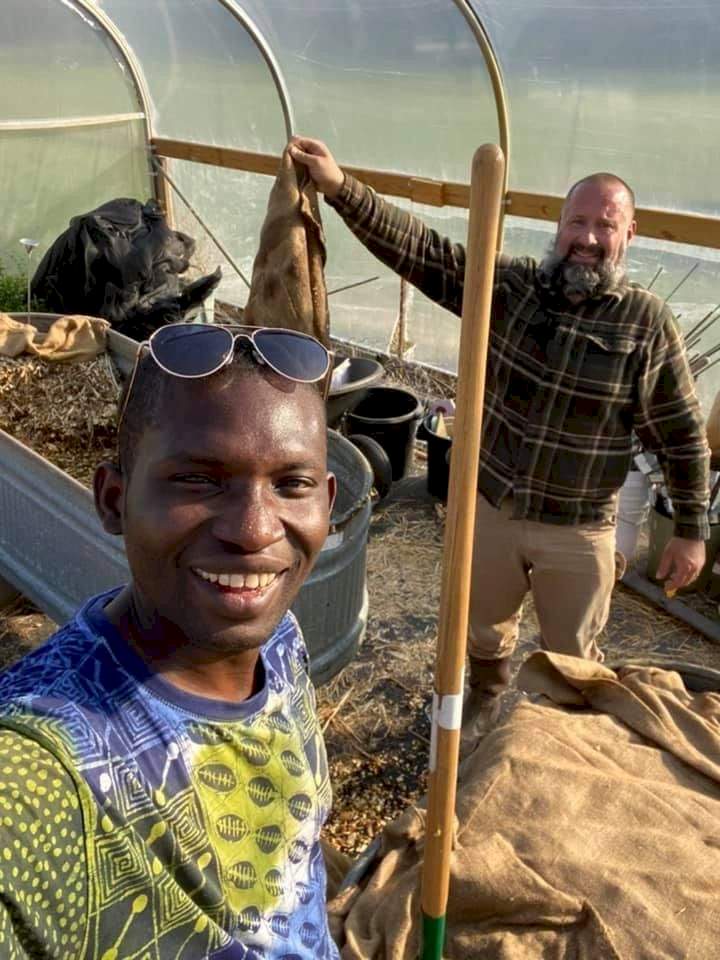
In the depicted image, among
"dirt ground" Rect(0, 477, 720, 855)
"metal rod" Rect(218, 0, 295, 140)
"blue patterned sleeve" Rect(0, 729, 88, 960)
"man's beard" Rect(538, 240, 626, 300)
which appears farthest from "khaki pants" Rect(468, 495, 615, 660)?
"metal rod" Rect(218, 0, 295, 140)

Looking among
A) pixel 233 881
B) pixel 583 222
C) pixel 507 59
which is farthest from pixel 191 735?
pixel 507 59

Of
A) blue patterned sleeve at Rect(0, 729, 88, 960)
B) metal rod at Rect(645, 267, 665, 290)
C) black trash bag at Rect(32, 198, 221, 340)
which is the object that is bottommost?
black trash bag at Rect(32, 198, 221, 340)

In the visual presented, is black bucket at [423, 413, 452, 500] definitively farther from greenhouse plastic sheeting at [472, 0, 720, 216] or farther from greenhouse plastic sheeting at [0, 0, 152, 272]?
greenhouse plastic sheeting at [0, 0, 152, 272]

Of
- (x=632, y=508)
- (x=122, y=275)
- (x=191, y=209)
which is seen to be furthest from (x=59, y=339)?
(x=191, y=209)

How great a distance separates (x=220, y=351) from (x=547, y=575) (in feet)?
7.62

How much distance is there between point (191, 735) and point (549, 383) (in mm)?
2128

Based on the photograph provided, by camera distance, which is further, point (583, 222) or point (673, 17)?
point (673, 17)

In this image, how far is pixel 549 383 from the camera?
2.88m

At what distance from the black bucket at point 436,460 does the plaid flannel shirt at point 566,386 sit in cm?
218

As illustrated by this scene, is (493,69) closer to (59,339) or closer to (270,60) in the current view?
(270,60)

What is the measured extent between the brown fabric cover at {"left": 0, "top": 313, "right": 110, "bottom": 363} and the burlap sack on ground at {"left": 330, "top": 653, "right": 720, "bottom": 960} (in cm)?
332

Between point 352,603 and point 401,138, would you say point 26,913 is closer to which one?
point 352,603

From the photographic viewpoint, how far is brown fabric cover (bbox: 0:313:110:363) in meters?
4.61

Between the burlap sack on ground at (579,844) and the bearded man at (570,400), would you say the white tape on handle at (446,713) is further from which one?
the bearded man at (570,400)
